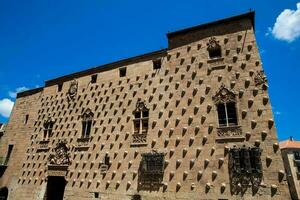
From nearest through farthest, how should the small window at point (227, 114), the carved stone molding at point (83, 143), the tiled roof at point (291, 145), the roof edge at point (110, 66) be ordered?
the small window at point (227, 114), the roof edge at point (110, 66), the carved stone molding at point (83, 143), the tiled roof at point (291, 145)

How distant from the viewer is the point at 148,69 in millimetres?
13594


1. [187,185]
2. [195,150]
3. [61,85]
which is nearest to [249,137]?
[195,150]

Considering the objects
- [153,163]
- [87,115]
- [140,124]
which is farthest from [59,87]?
[153,163]

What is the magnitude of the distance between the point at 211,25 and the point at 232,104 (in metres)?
4.50

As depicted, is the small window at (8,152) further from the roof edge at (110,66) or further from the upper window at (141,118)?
the upper window at (141,118)

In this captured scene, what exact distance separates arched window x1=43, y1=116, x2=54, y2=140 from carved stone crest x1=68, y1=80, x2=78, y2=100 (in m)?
2.08

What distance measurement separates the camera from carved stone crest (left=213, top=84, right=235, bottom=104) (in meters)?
10.5

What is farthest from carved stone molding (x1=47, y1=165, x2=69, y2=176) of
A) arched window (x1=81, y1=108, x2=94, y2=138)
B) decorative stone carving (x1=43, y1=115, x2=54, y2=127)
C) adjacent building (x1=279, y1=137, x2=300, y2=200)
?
adjacent building (x1=279, y1=137, x2=300, y2=200)

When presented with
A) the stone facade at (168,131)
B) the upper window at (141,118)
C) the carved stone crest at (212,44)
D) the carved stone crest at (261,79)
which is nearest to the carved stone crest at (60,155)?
the stone facade at (168,131)

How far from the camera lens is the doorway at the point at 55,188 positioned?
14.5 meters

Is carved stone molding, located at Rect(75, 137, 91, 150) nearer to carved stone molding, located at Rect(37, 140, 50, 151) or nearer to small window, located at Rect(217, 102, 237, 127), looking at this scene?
carved stone molding, located at Rect(37, 140, 50, 151)

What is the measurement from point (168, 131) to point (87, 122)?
5.66 meters

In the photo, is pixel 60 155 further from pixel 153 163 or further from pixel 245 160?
pixel 245 160

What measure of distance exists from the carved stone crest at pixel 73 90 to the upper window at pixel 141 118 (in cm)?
560
